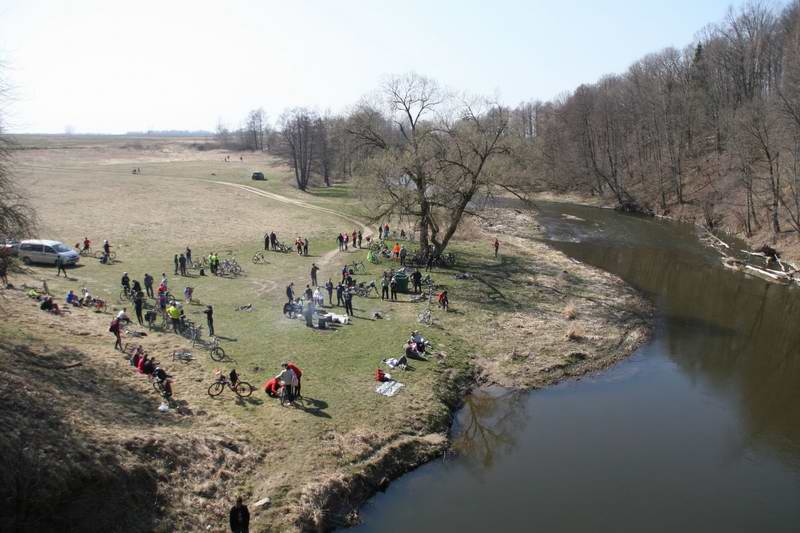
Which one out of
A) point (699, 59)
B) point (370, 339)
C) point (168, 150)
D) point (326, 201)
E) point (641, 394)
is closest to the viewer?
point (641, 394)

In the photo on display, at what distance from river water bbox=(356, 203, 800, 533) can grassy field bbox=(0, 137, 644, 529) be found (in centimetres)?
145

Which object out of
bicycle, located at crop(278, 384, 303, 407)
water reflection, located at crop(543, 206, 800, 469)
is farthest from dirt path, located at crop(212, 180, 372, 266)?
water reflection, located at crop(543, 206, 800, 469)

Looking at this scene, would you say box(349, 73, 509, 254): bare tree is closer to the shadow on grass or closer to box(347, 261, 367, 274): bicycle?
box(347, 261, 367, 274): bicycle

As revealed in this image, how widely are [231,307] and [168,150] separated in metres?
116

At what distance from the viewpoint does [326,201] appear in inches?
2704

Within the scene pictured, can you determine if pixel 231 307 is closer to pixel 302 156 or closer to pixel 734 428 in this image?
pixel 734 428

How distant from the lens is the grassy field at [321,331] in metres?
17.0

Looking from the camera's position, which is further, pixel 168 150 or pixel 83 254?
pixel 168 150

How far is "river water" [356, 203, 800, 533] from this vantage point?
15.5 meters

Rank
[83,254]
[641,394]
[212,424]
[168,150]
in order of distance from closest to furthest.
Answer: [212,424]
[641,394]
[83,254]
[168,150]

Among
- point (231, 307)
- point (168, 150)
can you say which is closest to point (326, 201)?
point (231, 307)

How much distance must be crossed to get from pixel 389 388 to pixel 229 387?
6006 mm

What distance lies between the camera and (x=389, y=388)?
2080 centimetres

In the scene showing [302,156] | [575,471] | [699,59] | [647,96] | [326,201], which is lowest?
[575,471]
